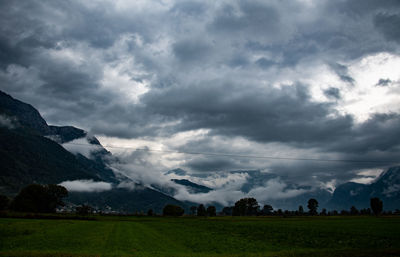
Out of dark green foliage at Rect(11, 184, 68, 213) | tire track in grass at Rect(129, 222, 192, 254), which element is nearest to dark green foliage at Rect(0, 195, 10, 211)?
dark green foliage at Rect(11, 184, 68, 213)

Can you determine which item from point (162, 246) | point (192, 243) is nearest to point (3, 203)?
point (192, 243)

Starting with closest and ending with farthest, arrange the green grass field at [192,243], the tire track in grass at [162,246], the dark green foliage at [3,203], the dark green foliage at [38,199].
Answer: the green grass field at [192,243] → the tire track in grass at [162,246] → the dark green foliage at [38,199] → the dark green foliage at [3,203]

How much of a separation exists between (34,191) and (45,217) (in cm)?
4306

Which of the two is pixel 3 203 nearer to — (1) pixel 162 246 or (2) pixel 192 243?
Answer: (2) pixel 192 243

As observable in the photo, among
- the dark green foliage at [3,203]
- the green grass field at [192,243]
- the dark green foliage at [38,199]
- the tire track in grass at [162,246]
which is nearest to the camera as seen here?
the green grass field at [192,243]

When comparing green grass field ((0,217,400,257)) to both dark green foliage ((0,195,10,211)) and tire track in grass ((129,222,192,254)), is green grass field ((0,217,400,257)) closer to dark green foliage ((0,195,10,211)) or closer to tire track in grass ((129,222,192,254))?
tire track in grass ((129,222,192,254))

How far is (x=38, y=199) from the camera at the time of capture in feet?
511

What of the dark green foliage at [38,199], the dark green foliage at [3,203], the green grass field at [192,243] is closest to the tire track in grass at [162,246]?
the green grass field at [192,243]

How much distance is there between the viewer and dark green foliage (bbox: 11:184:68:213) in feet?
491

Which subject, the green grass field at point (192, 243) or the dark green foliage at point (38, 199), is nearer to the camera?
the green grass field at point (192, 243)

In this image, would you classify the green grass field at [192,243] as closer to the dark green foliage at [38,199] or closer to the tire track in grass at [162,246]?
the tire track in grass at [162,246]

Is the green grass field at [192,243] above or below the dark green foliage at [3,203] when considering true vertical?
above

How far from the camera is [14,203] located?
495 feet

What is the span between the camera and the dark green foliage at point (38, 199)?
14965cm
